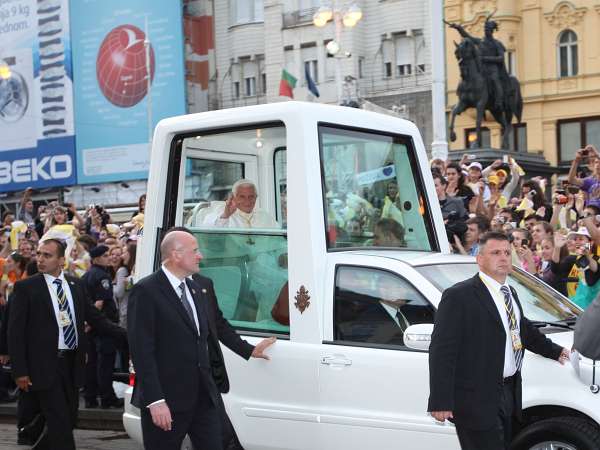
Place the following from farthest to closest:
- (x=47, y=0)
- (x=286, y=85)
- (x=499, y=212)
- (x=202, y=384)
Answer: (x=47, y=0) → (x=286, y=85) → (x=499, y=212) → (x=202, y=384)

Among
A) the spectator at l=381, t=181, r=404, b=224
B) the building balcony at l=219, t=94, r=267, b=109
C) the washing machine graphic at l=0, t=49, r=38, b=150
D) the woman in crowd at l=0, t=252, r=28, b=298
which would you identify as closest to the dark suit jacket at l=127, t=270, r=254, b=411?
the spectator at l=381, t=181, r=404, b=224

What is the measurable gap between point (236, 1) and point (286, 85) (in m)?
19.2

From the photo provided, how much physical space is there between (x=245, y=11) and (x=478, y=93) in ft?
87.8

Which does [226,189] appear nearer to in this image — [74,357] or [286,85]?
[74,357]

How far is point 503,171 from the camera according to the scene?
54.7 ft

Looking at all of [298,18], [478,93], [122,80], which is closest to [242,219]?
[478,93]

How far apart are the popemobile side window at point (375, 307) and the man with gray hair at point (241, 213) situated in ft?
4.18

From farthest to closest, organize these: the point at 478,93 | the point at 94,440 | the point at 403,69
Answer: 1. the point at 403,69
2. the point at 478,93
3. the point at 94,440

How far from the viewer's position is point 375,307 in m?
7.27

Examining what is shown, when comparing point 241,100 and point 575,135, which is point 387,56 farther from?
point 575,135

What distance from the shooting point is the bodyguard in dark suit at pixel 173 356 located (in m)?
6.03

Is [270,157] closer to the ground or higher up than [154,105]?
closer to the ground

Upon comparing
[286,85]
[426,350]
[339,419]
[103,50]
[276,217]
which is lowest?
[339,419]

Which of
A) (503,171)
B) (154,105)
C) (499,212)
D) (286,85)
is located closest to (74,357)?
(499,212)
